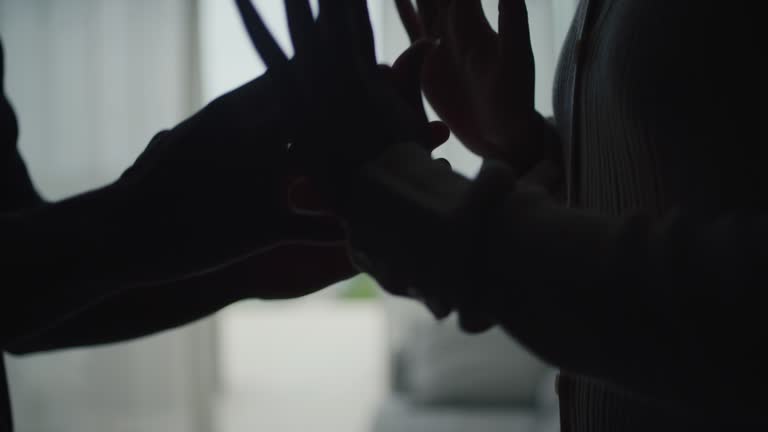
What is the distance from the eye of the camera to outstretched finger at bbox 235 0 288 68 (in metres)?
0.24

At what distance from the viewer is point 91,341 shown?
0.39m

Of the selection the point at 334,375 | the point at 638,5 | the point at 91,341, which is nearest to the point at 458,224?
the point at 638,5

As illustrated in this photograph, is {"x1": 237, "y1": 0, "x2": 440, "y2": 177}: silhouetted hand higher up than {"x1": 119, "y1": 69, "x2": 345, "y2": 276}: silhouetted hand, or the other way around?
{"x1": 237, "y1": 0, "x2": 440, "y2": 177}: silhouetted hand

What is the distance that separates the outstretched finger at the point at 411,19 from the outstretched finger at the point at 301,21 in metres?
0.21

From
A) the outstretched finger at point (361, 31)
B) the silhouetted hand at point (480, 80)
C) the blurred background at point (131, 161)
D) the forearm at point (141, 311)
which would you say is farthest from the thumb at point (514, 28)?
the blurred background at point (131, 161)

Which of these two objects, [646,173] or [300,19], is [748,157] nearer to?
[646,173]

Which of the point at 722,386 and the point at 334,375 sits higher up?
the point at 722,386

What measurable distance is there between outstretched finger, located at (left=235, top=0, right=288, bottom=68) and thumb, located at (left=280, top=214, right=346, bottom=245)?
97 mm

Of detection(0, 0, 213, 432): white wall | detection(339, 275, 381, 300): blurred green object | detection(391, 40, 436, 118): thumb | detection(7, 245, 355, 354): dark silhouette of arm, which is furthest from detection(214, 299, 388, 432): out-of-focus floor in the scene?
detection(391, 40, 436, 118): thumb

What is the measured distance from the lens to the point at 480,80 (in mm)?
406

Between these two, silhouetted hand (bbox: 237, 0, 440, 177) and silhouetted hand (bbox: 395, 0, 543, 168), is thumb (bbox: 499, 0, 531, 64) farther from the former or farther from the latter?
silhouetted hand (bbox: 237, 0, 440, 177)

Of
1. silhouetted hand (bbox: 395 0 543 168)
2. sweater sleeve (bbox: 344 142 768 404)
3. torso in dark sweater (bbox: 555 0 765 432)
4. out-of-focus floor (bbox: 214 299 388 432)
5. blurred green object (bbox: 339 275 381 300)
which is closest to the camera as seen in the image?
sweater sleeve (bbox: 344 142 768 404)

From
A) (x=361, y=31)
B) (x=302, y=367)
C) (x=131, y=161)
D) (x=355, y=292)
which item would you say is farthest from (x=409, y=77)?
(x=355, y=292)

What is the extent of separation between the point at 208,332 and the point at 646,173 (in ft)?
6.47
